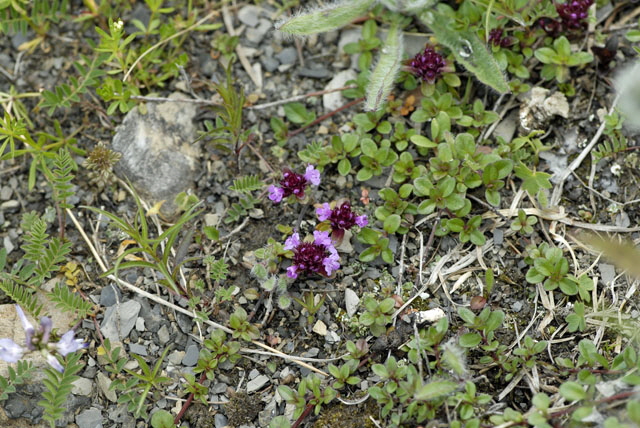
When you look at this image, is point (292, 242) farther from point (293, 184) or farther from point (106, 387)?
point (106, 387)

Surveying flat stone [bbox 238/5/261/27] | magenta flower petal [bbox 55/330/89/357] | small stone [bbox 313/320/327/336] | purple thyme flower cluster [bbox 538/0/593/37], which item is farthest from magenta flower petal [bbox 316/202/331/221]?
purple thyme flower cluster [bbox 538/0/593/37]

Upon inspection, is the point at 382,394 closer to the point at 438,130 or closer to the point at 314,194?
the point at 314,194

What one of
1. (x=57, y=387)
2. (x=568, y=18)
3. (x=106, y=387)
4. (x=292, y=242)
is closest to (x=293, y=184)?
(x=292, y=242)

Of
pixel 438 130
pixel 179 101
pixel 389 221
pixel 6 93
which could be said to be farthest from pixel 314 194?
pixel 6 93

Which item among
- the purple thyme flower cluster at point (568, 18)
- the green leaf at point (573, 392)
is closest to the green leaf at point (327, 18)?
the purple thyme flower cluster at point (568, 18)

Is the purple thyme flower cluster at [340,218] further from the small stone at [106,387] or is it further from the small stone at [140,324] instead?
the small stone at [106,387]
